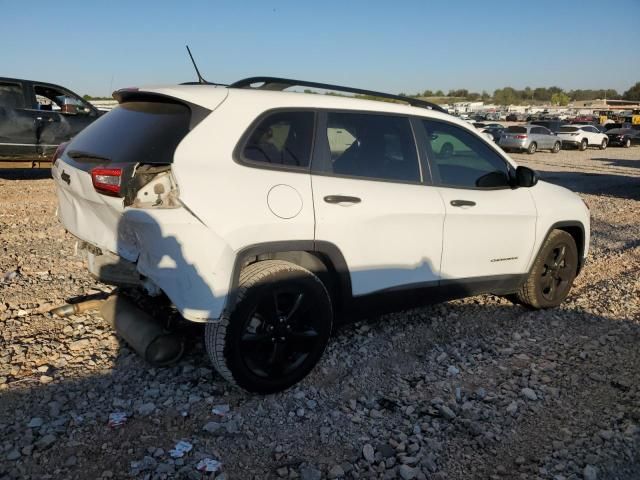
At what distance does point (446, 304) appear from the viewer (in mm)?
5012

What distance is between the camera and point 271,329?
129 inches

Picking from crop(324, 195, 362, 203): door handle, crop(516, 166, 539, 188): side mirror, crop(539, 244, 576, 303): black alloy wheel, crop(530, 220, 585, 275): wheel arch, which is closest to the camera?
crop(324, 195, 362, 203): door handle

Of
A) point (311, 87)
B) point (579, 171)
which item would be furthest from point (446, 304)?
point (579, 171)

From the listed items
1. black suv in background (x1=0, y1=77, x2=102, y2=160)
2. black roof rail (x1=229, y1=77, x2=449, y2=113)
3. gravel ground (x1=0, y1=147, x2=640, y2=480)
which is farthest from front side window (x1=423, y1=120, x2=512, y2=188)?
black suv in background (x1=0, y1=77, x2=102, y2=160)

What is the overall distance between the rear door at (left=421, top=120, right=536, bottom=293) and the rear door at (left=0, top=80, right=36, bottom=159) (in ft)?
31.3

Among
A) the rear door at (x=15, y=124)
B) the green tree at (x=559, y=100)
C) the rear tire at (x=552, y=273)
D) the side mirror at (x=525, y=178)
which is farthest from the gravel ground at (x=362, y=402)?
the green tree at (x=559, y=100)

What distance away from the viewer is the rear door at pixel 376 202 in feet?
11.2

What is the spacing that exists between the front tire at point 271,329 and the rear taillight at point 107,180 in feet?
2.82

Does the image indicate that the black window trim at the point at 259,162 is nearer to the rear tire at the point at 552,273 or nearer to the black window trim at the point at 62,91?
the rear tire at the point at 552,273

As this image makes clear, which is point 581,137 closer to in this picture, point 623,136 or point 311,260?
point 623,136

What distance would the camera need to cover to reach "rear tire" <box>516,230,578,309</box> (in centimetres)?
479

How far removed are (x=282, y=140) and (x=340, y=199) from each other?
0.52m

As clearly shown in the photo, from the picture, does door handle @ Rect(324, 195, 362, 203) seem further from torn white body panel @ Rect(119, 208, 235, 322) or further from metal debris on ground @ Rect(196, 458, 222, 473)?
metal debris on ground @ Rect(196, 458, 222, 473)

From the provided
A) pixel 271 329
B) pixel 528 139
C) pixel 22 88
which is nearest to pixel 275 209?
pixel 271 329
